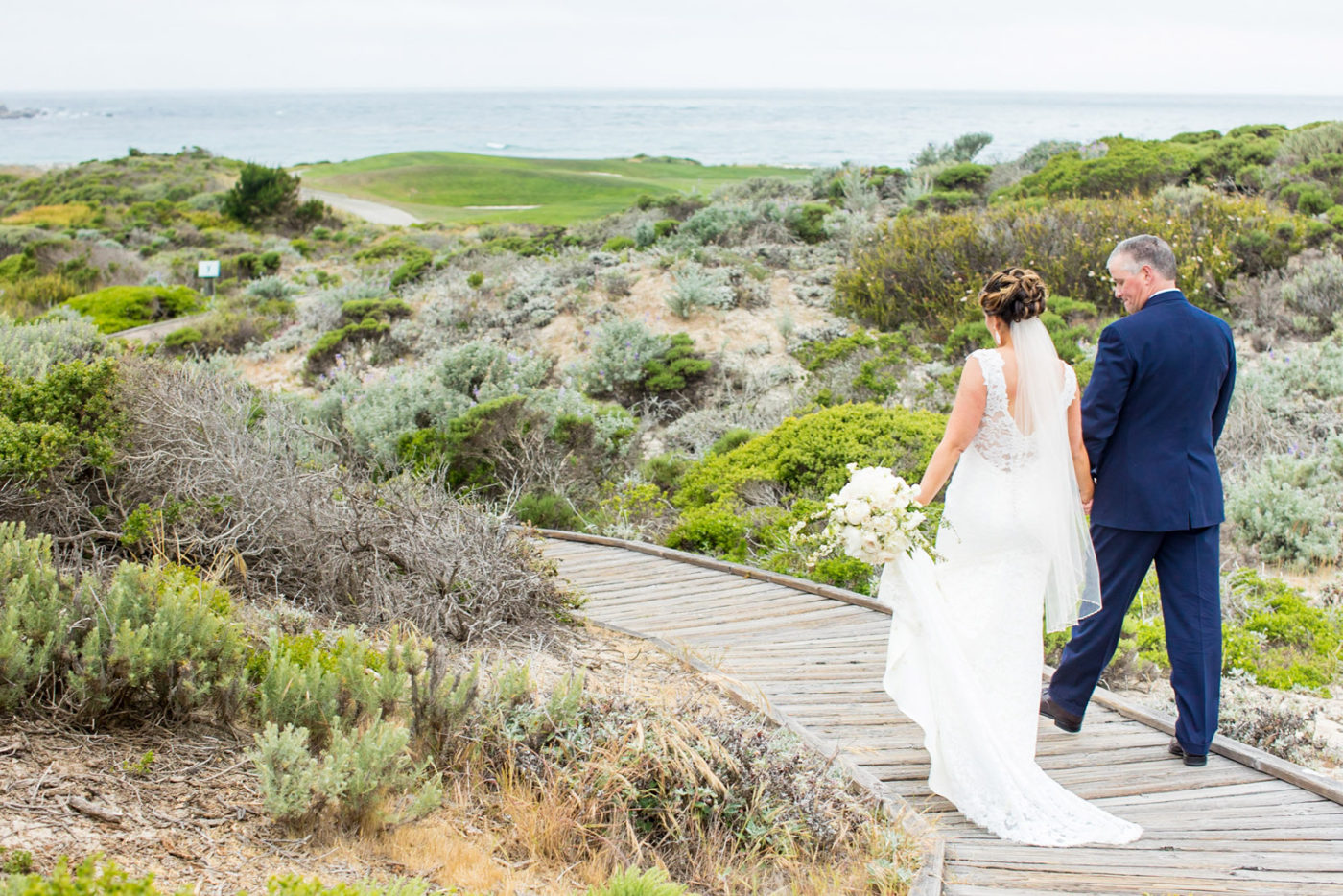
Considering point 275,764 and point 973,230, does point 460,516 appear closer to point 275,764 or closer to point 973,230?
point 275,764

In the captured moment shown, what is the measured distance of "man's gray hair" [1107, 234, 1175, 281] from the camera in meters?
4.06

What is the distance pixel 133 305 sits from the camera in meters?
20.2

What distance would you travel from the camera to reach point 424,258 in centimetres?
2094

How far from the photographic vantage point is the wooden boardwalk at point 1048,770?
3.29 meters

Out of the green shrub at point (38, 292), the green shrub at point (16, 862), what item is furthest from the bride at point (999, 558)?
the green shrub at point (38, 292)

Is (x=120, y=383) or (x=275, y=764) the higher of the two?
(x=120, y=383)

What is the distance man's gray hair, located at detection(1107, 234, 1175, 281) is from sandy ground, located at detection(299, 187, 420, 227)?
37.8 m

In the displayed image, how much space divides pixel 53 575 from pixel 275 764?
1.47 m

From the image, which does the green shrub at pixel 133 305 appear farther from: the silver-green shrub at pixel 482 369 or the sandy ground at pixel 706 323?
the silver-green shrub at pixel 482 369

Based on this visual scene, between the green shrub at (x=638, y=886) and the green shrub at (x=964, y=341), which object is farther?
the green shrub at (x=964, y=341)

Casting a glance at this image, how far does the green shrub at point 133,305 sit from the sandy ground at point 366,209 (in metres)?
18.4

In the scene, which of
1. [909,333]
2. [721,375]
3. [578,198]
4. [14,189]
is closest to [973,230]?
[909,333]

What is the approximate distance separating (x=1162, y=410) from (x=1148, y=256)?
2.12 ft

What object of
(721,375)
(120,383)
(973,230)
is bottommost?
(721,375)
